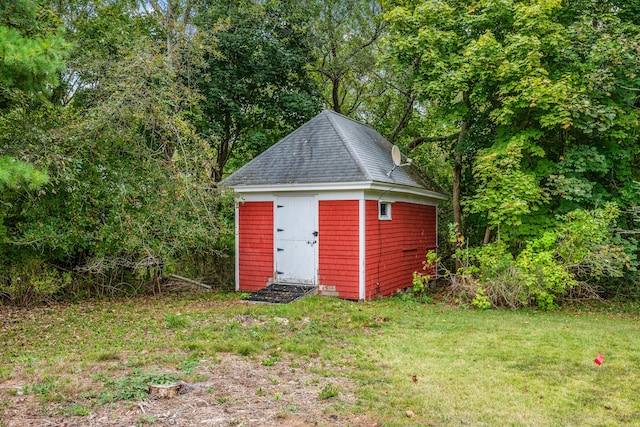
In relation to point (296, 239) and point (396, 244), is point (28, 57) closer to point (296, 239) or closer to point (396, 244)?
point (296, 239)

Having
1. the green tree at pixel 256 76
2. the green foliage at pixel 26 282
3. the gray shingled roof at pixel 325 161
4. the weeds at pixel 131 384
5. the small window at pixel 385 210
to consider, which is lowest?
the weeds at pixel 131 384

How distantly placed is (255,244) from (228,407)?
21.9ft

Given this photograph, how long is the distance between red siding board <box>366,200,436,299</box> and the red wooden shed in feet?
0.08

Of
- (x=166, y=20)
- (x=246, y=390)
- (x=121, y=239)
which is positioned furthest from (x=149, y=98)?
(x=246, y=390)

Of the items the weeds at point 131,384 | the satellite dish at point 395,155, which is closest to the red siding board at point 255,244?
the satellite dish at point 395,155

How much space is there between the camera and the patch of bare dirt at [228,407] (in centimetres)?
355

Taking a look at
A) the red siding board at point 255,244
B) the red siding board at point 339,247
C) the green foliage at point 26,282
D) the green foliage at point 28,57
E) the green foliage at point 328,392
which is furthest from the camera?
the red siding board at point 255,244

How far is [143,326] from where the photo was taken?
6.94 meters

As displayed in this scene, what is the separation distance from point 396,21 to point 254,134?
530 cm

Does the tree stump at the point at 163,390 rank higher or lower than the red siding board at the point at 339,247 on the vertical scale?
lower

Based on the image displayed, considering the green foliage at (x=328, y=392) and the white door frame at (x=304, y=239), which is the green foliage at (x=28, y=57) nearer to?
the green foliage at (x=328, y=392)

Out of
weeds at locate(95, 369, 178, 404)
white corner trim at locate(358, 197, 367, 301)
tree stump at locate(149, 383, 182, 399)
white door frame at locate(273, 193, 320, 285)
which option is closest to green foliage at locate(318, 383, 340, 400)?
tree stump at locate(149, 383, 182, 399)

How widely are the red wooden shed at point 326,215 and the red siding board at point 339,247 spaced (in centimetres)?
2

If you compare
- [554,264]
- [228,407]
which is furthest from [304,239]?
[228,407]
